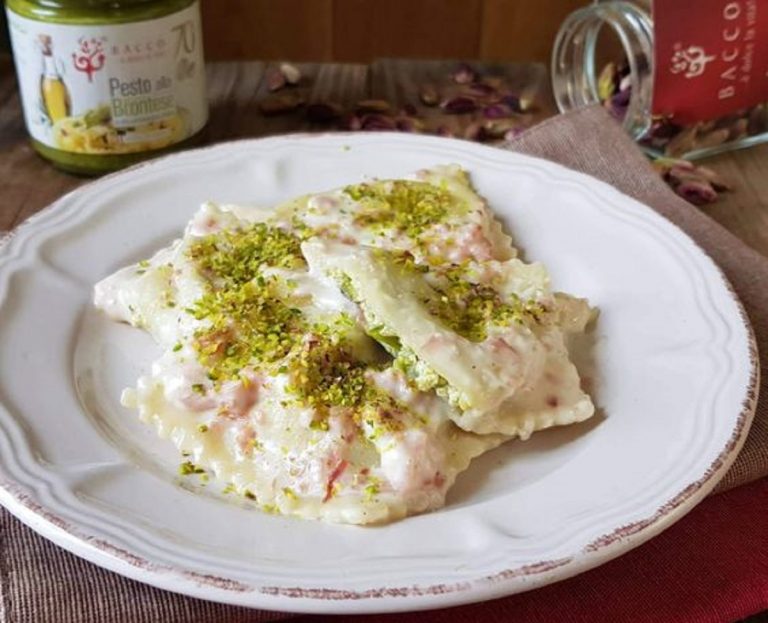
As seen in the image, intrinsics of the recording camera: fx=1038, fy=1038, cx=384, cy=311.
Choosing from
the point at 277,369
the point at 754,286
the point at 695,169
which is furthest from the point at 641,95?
the point at 277,369

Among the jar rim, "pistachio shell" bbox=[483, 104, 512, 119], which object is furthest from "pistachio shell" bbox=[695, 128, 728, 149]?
"pistachio shell" bbox=[483, 104, 512, 119]

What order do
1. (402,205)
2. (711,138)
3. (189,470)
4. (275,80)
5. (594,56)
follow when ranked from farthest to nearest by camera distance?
(275,80) → (594,56) → (711,138) → (402,205) → (189,470)

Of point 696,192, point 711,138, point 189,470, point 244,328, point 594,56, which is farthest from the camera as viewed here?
point 594,56

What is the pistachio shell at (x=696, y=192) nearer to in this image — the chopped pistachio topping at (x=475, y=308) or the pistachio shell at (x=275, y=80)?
the chopped pistachio topping at (x=475, y=308)

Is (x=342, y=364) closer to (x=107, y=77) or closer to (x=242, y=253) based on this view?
(x=242, y=253)

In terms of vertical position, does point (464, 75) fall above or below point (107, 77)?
below

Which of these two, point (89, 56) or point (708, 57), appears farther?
point (708, 57)

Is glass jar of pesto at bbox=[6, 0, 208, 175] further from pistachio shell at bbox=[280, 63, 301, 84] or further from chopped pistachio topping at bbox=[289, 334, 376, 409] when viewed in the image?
chopped pistachio topping at bbox=[289, 334, 376, 409]

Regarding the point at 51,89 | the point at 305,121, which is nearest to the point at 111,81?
the point at 51,89

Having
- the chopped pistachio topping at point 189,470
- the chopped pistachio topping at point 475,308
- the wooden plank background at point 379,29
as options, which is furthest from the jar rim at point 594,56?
the chopped pistachio topping at point 189,470
